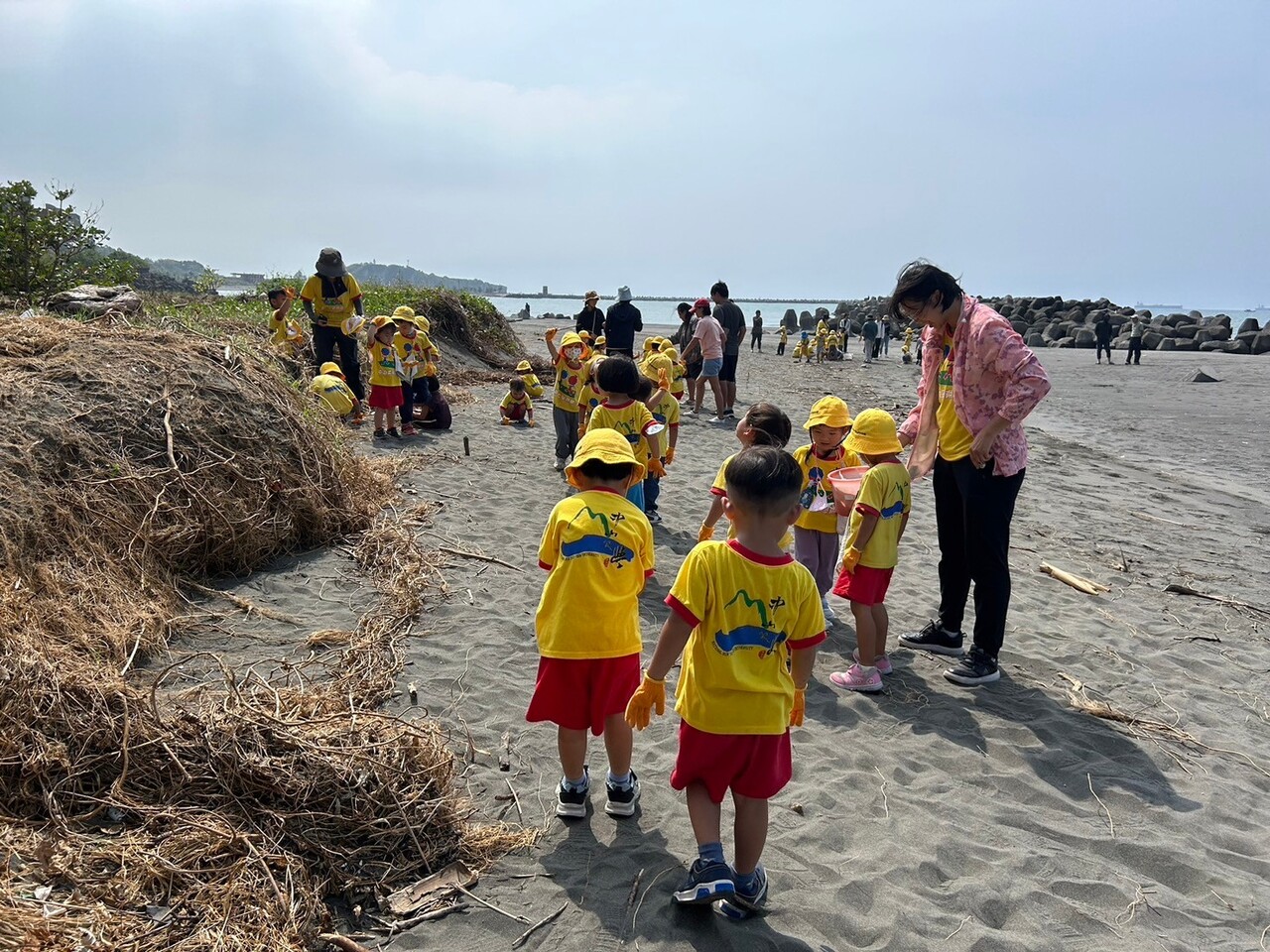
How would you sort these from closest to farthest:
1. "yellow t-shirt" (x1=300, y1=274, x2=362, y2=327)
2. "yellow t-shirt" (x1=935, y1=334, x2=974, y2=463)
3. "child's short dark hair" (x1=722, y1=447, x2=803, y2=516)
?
"child's short dark hair" (x1=722, y1=447, x2=803, y2=516) < "yellow t-shirt" (x1=935, y1=334, x2=974, y2=463) < "yellow t-shirt" (x1=300, y1=274, x2=362, y2=327)

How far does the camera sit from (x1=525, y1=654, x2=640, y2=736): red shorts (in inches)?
117

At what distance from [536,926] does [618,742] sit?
28.6 inches

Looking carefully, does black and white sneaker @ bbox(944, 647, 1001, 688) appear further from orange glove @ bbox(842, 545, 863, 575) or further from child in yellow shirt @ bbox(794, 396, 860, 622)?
orange glove @ bbox(842, 545, 863, 575)

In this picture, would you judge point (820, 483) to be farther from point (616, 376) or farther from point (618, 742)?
point (618, 742)

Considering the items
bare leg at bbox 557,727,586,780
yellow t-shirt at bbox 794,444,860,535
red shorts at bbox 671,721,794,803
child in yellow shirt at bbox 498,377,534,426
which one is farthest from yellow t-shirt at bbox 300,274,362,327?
red shorts at bbox 671,721,794,803

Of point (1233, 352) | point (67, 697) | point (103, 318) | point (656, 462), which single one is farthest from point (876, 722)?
point (1233, 352)

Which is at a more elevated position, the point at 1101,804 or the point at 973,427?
the point at 973,427

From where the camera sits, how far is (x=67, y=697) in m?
3.08

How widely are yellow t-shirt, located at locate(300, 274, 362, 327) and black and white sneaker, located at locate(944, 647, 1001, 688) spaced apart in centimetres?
860

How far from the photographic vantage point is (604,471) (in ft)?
10.1

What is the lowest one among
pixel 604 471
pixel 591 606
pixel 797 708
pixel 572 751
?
pixel 572 751

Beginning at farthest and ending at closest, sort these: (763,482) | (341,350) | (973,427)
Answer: (341,350), (973,427), (763,482)

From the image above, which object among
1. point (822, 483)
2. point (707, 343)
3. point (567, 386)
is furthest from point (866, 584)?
point (707, 343)

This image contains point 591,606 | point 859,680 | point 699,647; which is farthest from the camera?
point 859,680
